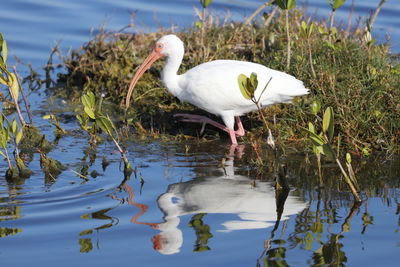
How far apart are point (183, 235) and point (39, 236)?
0.94 metres

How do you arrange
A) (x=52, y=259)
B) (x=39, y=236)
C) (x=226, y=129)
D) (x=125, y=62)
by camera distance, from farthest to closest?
1. (x=125, y=62)
2. (x=226, y=129)
3. (x=39, y=236)
4. (x=52, y=259)

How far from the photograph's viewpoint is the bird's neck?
26.6 ft

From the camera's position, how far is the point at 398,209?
6070mm

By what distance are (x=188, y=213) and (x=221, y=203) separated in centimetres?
33

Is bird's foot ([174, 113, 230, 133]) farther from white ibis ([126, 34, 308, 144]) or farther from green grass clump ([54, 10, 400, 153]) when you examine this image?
green grass clump ([54, 10, 400, 153])

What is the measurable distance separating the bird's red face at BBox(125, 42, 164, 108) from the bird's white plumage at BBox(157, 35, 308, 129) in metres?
0.56

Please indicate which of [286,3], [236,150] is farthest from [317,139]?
[286,3]

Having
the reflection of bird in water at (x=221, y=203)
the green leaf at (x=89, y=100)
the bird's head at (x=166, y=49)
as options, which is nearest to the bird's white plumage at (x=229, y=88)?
the bird's head at (x=166, y=49)

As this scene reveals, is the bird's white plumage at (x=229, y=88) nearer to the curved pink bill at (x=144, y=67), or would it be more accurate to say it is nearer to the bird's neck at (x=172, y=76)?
the bird's neck at (x=172, y=76)

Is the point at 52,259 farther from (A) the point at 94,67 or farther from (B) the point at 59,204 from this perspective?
(A) the point at 94,67

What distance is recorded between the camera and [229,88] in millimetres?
7672

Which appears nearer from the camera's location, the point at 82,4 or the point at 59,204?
the point at 59,204

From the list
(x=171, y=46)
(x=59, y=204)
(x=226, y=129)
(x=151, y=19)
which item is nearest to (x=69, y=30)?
(x=151, y=19)

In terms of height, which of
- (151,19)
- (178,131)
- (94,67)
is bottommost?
(178,131)
